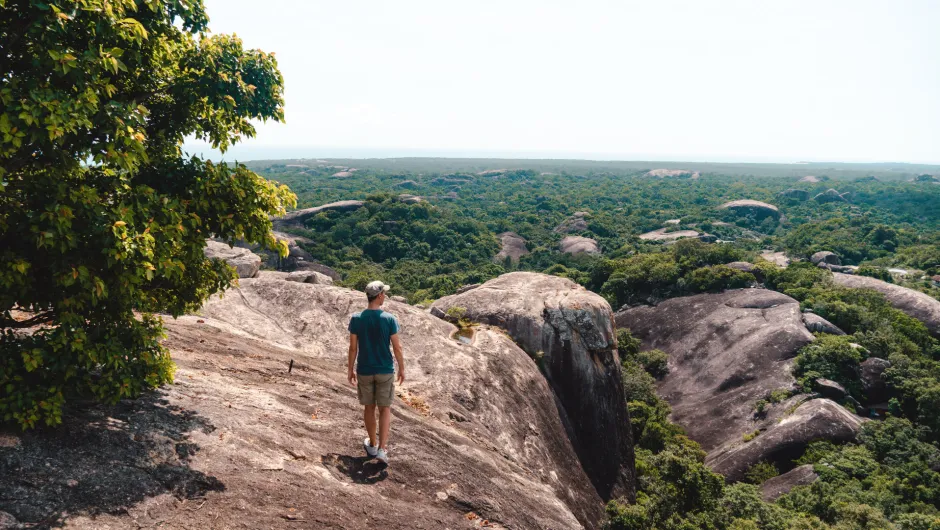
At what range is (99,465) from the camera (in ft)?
20.9

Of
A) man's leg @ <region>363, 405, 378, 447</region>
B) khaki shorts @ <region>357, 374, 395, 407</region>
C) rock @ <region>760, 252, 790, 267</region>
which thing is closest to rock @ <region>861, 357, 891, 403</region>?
man's leg @ <region>363, 405, 378, 447</region>

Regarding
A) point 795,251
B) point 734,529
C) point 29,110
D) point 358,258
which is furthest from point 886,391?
point 358,258

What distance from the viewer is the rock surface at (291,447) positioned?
6.20 metres

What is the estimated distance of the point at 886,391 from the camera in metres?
38.8

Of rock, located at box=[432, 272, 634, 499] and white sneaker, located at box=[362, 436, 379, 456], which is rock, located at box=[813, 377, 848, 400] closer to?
rock, located at box=[432, 272, 634, 499]

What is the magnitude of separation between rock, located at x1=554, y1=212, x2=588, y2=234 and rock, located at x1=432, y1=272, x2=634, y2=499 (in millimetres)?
104598

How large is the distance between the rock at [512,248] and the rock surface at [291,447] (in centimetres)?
8422

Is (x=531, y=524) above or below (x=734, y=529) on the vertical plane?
above

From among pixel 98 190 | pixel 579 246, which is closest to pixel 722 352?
pixel 98 190

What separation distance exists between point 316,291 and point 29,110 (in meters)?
13.3

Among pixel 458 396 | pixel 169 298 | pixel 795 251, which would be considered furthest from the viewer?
pixel 795 251

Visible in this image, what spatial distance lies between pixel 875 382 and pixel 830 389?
5662 millimetres

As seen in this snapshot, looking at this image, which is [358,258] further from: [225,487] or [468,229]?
[225,487]

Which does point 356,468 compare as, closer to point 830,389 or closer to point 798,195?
point 830,389
